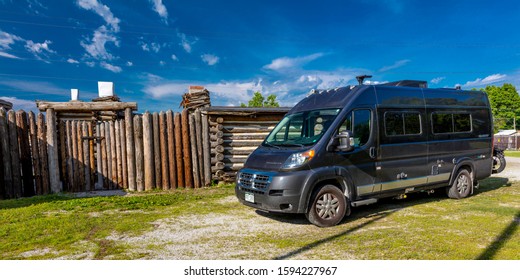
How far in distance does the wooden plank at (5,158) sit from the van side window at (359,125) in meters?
9.40

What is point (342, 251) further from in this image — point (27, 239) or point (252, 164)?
point (27, 239)

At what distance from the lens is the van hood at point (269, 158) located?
20.2 feet

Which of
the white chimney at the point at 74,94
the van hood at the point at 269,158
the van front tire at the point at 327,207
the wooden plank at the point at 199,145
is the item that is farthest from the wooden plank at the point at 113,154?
the white chimney at the point at 74,94

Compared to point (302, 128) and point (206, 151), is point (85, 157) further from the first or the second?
point (302, 128)

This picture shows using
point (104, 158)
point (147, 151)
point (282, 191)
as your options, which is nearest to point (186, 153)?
point (147, 151)

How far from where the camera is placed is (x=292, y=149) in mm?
6297

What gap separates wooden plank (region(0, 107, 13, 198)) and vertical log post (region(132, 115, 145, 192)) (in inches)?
133

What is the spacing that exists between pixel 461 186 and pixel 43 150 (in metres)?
11.7

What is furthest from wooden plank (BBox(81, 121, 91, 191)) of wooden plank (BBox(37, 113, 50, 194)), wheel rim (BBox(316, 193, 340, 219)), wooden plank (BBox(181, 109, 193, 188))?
wheel rim (BBox(316, 193, 340, 219))

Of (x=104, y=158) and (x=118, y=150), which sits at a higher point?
(x=118, y=150)

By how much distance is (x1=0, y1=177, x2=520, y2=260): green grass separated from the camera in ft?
16.3

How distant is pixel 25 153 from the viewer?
1015cm

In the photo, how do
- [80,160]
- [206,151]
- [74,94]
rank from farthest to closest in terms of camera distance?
[74,94], [206,151], [80,160]

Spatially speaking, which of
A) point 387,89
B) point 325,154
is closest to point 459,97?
point 387,89
